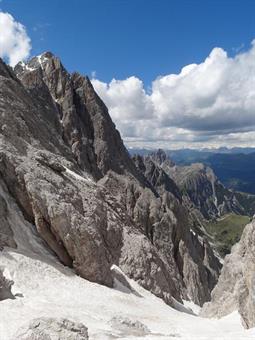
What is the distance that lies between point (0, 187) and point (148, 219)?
38704 mm

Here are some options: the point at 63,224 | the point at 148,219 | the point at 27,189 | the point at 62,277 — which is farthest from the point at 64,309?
the point at 148,219

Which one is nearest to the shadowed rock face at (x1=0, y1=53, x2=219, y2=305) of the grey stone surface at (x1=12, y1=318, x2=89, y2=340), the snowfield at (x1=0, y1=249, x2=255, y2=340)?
the snowfield at (x1=0, y1=249, x2=255, y2=340)

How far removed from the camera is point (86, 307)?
29859 millimetres

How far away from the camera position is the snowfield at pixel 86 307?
24078 mm

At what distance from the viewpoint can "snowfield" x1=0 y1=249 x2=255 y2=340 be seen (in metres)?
24.1

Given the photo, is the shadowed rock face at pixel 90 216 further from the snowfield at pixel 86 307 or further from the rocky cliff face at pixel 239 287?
the rocky cliff face at pixel 239 287

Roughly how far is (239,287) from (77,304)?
11.2 metres

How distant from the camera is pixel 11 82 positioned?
2475 inches

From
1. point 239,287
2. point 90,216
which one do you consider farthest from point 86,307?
point 90,216

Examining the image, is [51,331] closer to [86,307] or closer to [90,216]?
[86,307]

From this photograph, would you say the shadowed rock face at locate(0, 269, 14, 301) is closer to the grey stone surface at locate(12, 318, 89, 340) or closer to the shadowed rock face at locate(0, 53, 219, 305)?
the grey stone surface at locate(12, 318, 89, 340)

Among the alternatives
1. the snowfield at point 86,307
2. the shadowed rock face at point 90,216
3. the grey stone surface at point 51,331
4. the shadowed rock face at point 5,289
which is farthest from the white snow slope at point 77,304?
the shadowed rock face at point 90,216

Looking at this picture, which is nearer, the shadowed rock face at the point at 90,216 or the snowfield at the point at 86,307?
the snowfield at the point at 86,307

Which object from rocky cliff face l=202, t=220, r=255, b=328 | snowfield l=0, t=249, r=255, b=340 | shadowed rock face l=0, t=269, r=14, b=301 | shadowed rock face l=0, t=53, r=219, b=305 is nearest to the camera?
snowfield l=0, t=249, r=255, b=340
